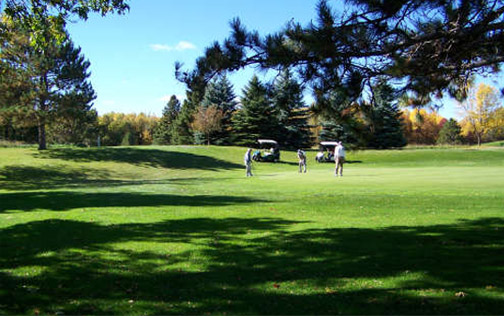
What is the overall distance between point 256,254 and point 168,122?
80926 millimetres

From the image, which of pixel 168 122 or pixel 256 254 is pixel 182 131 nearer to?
pixel 168 122

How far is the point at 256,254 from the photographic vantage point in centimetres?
679

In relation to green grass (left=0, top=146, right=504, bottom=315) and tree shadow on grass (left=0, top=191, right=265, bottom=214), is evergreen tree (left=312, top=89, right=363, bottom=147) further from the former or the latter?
tree shadow on grass (left=0, top=191, right=265, bottom=214)

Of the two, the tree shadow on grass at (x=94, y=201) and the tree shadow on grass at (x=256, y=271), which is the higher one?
the tree shadow on grass at (x=256, y=271)

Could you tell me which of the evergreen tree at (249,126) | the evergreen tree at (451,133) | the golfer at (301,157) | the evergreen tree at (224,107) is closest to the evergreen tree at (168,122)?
the evergreen tree at (224,107)

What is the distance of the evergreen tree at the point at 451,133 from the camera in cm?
7800

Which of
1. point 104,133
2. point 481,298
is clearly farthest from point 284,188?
point 104,133

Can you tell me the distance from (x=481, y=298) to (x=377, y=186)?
13.1 metres

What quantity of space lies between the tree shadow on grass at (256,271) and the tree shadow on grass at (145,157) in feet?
101

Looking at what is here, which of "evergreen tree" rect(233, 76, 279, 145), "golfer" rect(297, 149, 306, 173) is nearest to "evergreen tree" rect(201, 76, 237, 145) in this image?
"evergreen tree" rect(233, 76, 279, 145)

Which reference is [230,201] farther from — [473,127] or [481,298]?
[473,127]

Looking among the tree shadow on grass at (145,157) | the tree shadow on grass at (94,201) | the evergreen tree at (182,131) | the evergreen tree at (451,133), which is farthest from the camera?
the evergreen tree at (451,133)

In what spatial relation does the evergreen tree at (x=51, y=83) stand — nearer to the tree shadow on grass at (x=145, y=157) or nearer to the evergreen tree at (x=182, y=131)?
the tree shadow on grass at (x=145, y=157)

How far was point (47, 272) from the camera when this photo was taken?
587 cm
